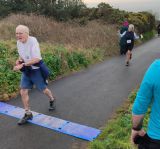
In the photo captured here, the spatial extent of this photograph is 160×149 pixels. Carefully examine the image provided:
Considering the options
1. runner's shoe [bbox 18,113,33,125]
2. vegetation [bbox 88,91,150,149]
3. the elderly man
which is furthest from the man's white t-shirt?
vegetation [bbox 88,91,150,149]

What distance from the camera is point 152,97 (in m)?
2.90

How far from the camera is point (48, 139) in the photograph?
5.96 m

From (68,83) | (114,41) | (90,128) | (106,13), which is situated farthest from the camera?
(106,13)

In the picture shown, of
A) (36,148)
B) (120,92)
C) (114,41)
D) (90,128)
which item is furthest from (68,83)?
(114,41)

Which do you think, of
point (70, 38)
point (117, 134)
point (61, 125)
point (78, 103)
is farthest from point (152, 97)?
point (70, 38)

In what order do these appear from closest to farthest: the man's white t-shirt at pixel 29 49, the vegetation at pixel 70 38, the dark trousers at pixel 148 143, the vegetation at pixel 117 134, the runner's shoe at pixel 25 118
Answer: the dark trousers at pixel 148 143 < the vegetation at pixel 117 134 < the man's white t-shirt at pixel 29 49 < the runner's shoe at pixel 25 118 < the vegetation at pixel 70 38

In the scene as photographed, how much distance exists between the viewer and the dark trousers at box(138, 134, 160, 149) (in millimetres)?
2941

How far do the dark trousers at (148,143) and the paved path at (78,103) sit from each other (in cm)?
277

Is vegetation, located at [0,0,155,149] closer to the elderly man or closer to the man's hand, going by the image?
the elderly man

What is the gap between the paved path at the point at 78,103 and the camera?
590 centimetres

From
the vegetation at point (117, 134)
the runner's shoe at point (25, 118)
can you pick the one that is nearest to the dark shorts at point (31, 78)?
the runner's shoe at point (25, 118)

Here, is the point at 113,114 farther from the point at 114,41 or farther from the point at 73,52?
the point at 114,41

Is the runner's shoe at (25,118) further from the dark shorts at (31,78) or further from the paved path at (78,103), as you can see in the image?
the dark shorts at (31,78)

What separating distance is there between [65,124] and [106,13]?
20.0 metres
